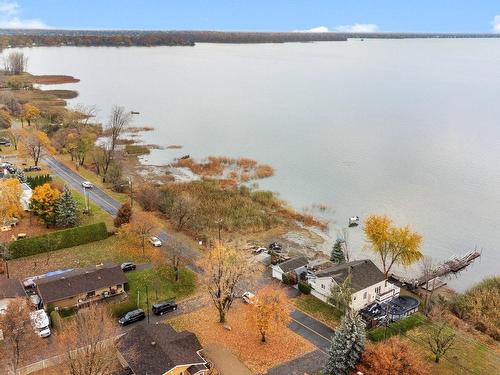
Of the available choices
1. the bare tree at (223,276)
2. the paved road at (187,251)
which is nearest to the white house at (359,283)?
the paved road at (187,251)

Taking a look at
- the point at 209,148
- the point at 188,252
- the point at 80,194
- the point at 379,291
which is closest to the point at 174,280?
the point at 188,252

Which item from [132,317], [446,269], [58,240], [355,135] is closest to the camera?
[132,317]

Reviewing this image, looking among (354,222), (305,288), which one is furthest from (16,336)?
(354,222)

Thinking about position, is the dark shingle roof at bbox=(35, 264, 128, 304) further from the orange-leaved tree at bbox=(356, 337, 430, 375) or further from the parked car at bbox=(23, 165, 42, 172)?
the parked car at bbox=(23, 165, 42, 172)

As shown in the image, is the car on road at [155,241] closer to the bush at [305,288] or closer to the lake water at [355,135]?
the bush at [305,288]

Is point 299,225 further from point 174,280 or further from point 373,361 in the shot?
point 373,361

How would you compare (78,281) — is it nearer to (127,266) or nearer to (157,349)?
(127,266)
